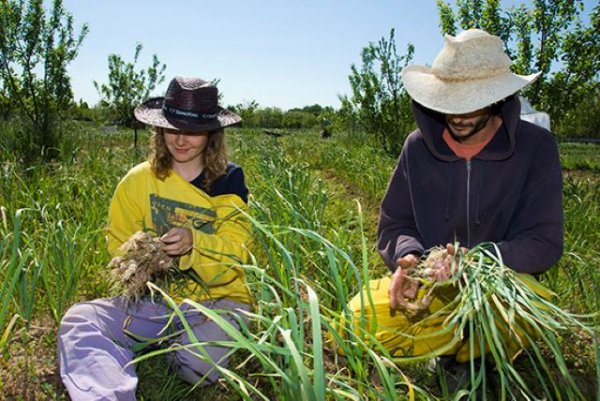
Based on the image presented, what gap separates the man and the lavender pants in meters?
0.55

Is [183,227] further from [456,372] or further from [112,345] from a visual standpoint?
[456,372]

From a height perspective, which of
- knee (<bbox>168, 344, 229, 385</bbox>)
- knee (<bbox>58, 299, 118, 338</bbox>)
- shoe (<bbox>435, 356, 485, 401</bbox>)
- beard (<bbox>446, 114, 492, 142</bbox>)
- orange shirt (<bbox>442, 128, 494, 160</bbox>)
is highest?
beard (<bbox>446, 114, 492, 142</bbox>)

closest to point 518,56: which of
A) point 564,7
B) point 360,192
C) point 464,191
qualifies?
point 564,7

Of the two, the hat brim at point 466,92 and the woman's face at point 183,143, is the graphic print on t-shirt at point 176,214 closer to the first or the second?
the woman's face at point 183,143

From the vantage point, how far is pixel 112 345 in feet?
Result: 4.60

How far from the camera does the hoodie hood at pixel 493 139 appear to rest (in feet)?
5.34

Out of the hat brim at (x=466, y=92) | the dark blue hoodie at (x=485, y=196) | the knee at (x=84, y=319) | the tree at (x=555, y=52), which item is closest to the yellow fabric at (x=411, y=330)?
the dark blue hoodie at (x=485, y=196)

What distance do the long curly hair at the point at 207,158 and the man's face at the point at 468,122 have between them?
788mm

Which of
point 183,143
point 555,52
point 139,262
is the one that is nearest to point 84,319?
point 139,262

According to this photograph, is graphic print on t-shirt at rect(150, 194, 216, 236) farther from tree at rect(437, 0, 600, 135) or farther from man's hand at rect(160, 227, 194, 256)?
tree at rect(437, 0, 600, 135)

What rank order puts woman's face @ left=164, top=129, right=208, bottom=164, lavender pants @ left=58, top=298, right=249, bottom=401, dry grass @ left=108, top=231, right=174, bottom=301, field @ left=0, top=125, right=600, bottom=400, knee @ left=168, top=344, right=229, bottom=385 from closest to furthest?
field @ left=0, top=125, right=600, bottom=400 → lavender pants @ left=58, top=298, right=249, bottom=401 → dry grass @ left=108, top=231, right=174, bottom=301 → knee @ left=168, top=344, right=229, bottom=385 → woman's face @ left=164, top=129, right=208, bottom=164

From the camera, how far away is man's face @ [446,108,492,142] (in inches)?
63.7

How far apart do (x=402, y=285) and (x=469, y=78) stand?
2.25 ft

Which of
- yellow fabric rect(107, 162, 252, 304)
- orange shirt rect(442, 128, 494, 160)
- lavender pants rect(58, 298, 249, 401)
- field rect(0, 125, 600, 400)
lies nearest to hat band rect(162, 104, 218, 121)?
yellow fabric rect(107, 162, 252, 304)
